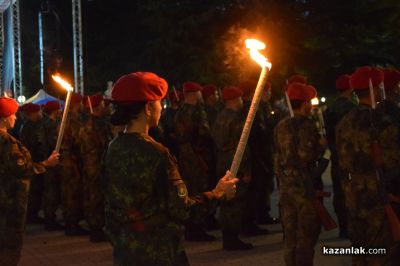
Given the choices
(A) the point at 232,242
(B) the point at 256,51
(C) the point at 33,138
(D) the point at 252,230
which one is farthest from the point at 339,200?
(C) the point at 33,138

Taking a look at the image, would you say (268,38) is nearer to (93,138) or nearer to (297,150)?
(93,138)

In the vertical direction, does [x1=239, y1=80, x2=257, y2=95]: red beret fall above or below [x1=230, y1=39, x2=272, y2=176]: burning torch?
above

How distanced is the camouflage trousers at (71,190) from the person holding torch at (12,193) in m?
4.08

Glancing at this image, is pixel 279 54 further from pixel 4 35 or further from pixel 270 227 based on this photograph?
pixel 270 227

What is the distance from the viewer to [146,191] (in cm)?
357

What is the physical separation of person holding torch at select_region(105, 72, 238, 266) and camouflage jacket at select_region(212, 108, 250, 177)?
4.65 metres

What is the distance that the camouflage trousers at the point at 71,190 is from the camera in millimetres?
10430

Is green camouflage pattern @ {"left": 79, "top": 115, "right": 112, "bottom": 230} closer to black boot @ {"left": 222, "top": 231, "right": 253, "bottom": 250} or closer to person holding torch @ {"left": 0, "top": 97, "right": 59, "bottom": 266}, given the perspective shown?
black boot @ {"left": 222, "top": 231, "right": 253, "bottom": 250}

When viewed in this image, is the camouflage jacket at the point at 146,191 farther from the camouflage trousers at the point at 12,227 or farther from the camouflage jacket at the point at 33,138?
the camouflage jacket at the point at 33,138

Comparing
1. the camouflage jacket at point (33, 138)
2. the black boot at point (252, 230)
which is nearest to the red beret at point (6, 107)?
the black boot at point (252, 230)

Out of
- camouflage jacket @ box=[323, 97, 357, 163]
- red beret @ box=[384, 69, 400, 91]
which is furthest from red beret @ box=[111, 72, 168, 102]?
camouflage jacket @ box=[323, 97, 357, 163]

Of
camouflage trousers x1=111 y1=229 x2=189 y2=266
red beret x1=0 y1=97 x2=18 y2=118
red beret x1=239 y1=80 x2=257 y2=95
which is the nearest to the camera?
camouflage trousers x1=111 y1=229 x2=189 y2=266

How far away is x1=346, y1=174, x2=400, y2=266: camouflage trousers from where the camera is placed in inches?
198

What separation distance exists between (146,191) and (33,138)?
8.77m
